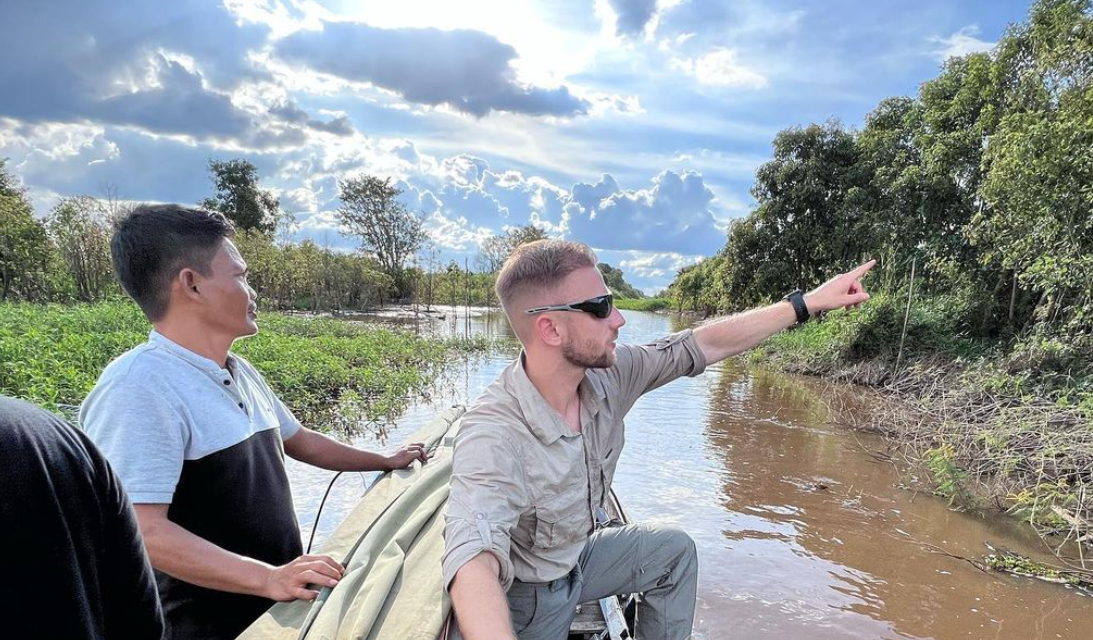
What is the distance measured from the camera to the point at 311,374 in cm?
825

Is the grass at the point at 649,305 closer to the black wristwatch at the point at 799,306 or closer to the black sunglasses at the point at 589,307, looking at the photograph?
the black wristwatch at the point at 799,306

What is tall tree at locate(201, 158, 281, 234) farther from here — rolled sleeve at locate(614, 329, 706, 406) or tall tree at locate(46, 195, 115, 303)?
rolled sleeve at locate(614, 329, 706, 406)

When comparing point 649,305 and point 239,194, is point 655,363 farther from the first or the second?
point 649,305

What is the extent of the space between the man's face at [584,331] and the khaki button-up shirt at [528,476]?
0.15 m

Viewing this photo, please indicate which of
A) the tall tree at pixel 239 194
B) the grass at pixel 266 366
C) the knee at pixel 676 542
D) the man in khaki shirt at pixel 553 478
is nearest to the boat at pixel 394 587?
the man in khaki shirt at pixel 553 478

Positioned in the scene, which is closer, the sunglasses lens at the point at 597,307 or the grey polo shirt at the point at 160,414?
the grey polo shirt at the point at 160,414

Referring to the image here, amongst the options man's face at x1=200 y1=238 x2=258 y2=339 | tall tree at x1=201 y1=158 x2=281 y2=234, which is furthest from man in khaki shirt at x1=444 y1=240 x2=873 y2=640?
tall tree at x1=201 y1=158 x2=281 y2=234

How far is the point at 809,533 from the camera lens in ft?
17.0

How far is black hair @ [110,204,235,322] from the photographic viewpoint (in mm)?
1669

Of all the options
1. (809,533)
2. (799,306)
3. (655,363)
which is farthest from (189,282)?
(809,533)

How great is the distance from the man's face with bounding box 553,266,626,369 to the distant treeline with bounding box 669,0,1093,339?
825 cm

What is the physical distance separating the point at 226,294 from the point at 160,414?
39 centimetres

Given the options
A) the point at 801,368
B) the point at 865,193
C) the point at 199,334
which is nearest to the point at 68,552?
the point at 199,334

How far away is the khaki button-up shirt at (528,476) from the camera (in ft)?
5.07
